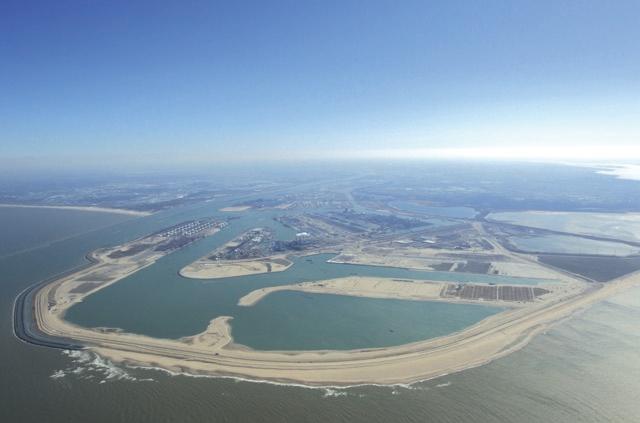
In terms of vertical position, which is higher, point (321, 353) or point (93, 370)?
point (93, 370)

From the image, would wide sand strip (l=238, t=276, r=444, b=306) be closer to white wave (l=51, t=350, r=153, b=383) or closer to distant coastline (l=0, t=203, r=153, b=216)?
white wave (l=51, t=350, r=153, b=383)

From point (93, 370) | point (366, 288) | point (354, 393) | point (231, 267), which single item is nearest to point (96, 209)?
point (231, 267)

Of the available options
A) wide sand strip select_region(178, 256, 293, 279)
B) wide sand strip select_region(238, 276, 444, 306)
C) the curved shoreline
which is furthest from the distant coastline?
the curved shoreline

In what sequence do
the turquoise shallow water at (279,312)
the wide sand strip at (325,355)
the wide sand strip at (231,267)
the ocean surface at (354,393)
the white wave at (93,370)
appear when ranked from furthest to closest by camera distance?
1. the wide sand strip at (231,267)
2. the turquoise shallow water at (279,312)
3. the wide sand strip at (325,355)
4. the white wave at (93,370)
5. the ocean surface at (354,393)

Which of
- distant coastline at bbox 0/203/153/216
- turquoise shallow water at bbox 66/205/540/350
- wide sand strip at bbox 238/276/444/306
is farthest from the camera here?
distant coastline at bbox 0/203/153/216

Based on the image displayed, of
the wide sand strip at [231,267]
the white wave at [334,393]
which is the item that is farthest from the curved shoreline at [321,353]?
the wide sand strip at [231,267]

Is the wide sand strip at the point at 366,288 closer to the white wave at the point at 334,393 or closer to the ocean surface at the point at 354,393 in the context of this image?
the ocean surface at the point at 354,393

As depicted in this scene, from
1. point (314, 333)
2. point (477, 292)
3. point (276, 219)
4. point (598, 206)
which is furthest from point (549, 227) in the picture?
point (314, 333)

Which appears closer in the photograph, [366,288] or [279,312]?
[279,312]

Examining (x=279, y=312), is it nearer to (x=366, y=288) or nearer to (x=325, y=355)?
(x=325, y=355)
